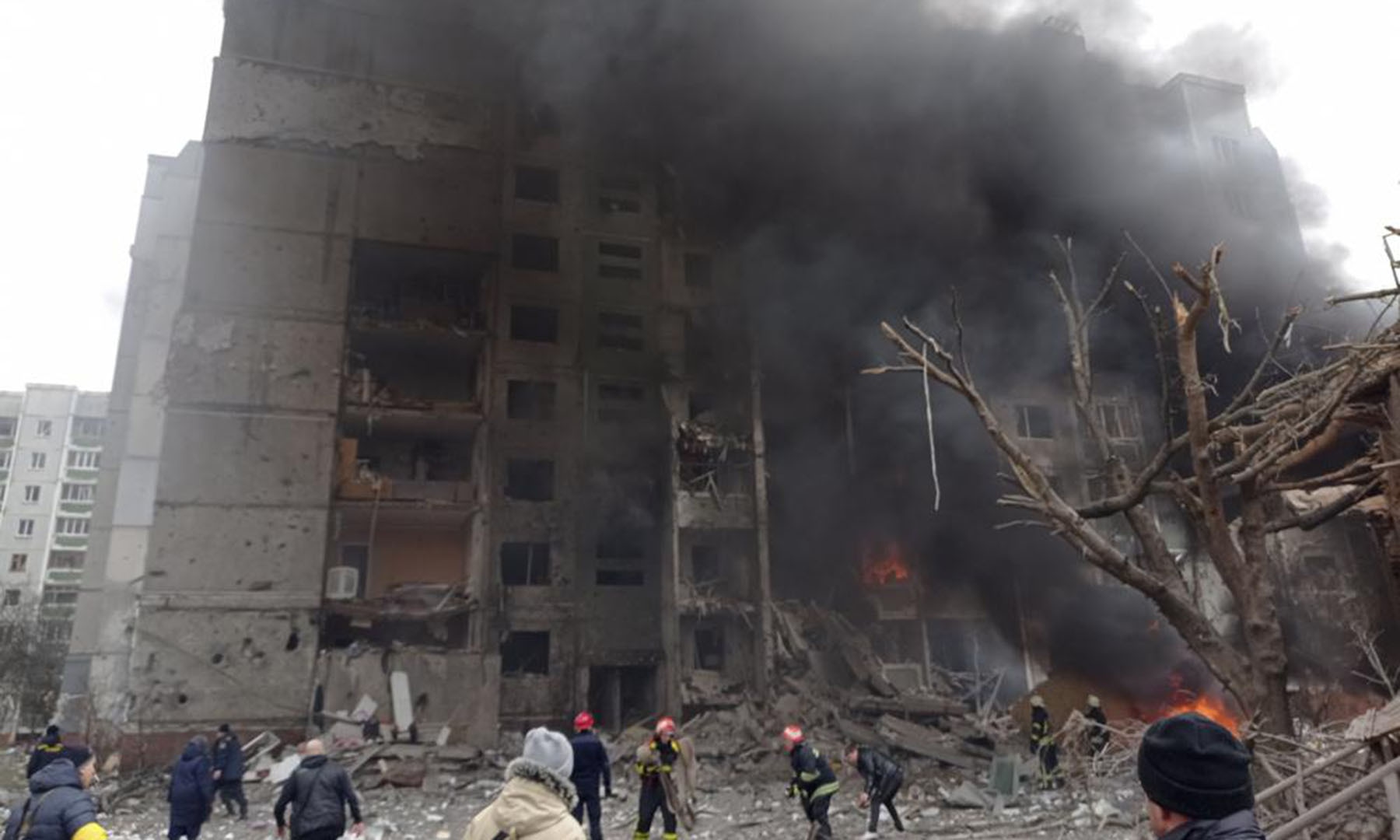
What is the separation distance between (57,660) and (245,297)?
980 inches

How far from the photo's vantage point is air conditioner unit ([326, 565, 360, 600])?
60.5 feet

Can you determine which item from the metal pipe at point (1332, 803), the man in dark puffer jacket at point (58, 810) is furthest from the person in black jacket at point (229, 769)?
the metal pipe at point (1332, 803)

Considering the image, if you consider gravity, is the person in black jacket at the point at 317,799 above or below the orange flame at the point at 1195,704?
above

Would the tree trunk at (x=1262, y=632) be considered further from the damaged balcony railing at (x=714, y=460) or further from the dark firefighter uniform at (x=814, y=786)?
the damaged balcony railing at (x=714, y=460)

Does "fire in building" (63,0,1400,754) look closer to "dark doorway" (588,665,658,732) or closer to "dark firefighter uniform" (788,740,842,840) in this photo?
"dark doorway" (588,665,658,732)

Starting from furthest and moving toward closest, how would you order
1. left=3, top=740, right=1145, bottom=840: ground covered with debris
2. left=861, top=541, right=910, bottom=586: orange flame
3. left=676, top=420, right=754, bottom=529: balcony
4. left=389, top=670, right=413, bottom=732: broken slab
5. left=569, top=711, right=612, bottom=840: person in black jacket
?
left=861, top=541, right=910, bottom=586: orange flame, left=676, top=420, right=754, bottom=529: balcony, left=389, top=670, right=413, bottom=732: broken slab, left=3, top=740, right=1145, bottom=840: ground covered with debris, left=569, top=711, right=612, bottom=840: person in black jacket

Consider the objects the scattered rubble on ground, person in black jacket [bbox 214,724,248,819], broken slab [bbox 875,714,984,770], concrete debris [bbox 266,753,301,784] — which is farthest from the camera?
concrete debris [bbox 266,753,301,784]

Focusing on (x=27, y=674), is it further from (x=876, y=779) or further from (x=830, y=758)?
(x=876, y=779)

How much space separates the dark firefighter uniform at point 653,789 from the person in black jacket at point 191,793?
4241mm

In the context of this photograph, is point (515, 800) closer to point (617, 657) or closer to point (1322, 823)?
point (1322, 823)

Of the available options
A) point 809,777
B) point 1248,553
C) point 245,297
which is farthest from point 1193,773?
point 245,297

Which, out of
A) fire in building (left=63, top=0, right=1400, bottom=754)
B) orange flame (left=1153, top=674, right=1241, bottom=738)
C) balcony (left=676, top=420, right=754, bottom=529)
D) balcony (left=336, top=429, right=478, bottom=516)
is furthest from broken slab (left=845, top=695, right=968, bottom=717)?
balcony (left=336, top=429, right=478, bottom=516)

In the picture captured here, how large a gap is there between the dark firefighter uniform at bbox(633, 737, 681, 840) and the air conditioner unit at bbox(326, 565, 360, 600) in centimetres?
1249

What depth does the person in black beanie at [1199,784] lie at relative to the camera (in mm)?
1657
